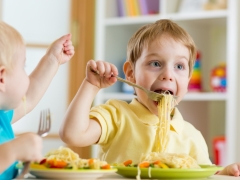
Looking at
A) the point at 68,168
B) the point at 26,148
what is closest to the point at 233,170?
the point at 68,168

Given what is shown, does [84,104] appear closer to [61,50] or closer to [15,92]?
[61,50]

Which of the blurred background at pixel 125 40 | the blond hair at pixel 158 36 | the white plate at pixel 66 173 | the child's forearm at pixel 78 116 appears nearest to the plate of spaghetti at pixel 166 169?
the white plate at pixel 66 173

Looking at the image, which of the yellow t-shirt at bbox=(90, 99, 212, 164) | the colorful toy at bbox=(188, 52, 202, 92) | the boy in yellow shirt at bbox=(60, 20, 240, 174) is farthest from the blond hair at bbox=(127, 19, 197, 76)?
the colorful toy at bbox=(188, 52, 202, 92)

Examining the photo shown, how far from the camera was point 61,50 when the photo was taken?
1419 millimetres

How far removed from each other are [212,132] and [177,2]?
38.7 inches

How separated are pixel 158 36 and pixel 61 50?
330 mm

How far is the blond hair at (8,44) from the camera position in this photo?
3.25 feet

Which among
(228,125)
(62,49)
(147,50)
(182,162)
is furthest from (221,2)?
(182,162)

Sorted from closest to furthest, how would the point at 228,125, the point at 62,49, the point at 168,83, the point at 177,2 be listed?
the point at 62,49, the point at 168,83, the point at 228,125, the point at 177,2

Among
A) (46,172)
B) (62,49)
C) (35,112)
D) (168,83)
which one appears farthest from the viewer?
(35,112)

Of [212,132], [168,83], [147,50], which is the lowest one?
[212,132]

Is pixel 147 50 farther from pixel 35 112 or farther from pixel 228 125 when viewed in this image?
pixel 35 112

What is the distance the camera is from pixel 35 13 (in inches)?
157

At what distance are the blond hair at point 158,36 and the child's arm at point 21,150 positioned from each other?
77 cm
